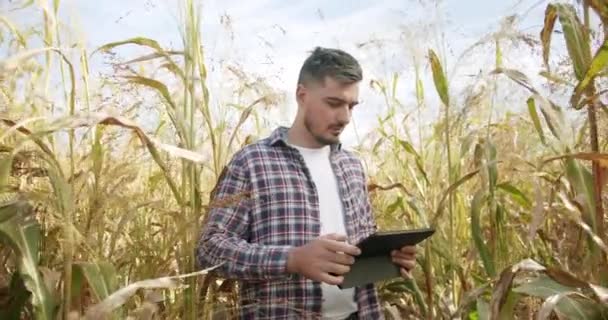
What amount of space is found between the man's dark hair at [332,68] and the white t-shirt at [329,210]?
192 mm

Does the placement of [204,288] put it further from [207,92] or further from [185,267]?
[207,92]

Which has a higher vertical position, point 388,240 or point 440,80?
point 440,80

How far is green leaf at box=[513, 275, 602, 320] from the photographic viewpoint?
1.35 m

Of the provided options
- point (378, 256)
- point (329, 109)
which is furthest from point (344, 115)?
point (378, 256)

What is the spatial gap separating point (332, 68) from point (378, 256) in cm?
49

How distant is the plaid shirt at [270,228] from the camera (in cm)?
159

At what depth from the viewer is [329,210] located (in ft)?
5.94

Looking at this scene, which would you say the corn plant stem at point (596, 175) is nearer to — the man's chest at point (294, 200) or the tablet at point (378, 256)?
the tablet at point (378, 256)

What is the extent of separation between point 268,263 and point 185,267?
231 mm

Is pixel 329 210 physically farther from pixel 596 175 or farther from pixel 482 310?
A: pixel 596 175

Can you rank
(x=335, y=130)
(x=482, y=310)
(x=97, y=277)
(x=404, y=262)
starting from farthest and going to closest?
(x=335, y=130) < (x=404, y=262) < (x=482, y=310) < (x=97, y=277)

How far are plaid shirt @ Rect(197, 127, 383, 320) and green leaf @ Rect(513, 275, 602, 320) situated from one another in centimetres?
49

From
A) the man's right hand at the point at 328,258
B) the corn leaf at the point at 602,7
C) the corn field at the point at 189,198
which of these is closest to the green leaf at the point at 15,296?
the corn field at the point at 189,198

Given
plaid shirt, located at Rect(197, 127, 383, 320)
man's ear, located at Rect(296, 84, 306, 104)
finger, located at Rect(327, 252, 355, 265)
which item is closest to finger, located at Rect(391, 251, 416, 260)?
plaid shirt, located at Rect(197, 127, 383, 320)
